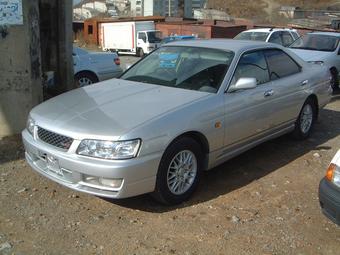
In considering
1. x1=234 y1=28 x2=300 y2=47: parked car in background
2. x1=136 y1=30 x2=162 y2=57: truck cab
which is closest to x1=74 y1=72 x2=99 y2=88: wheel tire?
x1=234 y1=28 x2=300 y2=47: parked car in background

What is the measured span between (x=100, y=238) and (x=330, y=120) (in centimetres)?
570

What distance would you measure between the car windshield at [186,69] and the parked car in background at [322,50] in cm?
597

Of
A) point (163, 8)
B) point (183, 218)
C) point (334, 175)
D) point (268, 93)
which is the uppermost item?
point (163, 8)

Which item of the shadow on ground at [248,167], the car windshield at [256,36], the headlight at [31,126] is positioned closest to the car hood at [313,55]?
the shadow on ground at [248,167]

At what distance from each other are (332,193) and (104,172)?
1.89 m

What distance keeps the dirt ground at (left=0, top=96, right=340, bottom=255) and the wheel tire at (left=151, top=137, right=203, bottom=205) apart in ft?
0.37

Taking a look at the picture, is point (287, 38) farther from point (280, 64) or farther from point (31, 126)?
point (31, 126)

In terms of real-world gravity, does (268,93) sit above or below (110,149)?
above

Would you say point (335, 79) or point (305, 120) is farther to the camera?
point (335, 79)

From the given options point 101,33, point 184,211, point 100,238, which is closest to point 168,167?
point 184,211

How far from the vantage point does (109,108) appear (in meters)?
4.42

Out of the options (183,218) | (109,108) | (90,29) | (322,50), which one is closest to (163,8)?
(90,29)

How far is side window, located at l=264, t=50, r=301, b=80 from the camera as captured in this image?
227 inches

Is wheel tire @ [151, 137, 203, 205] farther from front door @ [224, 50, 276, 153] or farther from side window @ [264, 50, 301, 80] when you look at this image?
side window @ [264, 50, 301, 80]
